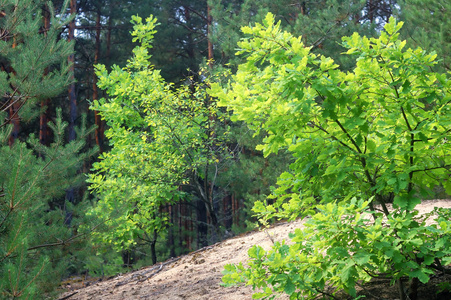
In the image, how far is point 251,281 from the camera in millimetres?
2602

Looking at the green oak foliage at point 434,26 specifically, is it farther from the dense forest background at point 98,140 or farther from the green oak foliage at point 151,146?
the green oak foliage at point 151,146

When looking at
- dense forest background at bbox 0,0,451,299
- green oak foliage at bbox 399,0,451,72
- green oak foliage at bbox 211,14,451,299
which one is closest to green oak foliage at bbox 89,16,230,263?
dense forest background at bbox 0,0,451,299

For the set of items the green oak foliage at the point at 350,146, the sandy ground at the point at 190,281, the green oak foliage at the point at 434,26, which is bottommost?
the sandy ground at the point at 190,281

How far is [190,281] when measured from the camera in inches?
222

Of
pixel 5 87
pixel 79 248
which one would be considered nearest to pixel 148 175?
pixel 79 248

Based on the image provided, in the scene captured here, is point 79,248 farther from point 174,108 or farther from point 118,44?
point 118,44

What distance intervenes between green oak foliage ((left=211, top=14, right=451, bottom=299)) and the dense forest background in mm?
682

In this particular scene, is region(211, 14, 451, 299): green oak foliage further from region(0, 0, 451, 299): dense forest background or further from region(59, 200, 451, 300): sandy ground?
region(59, 200, 451, 300): sandy ground

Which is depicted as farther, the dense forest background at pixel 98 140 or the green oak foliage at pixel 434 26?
the green oak foliage at pixel 434 26

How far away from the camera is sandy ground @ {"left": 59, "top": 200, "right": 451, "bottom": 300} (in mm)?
4886

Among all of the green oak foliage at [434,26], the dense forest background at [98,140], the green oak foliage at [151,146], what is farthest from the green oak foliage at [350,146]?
the green oak foliage at [434,26]

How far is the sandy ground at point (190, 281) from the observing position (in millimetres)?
4886

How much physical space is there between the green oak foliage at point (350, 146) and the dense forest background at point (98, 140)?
682 millimetres

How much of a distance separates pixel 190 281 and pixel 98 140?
14169mm
